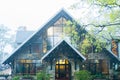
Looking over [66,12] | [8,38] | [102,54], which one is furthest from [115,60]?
[8,38]

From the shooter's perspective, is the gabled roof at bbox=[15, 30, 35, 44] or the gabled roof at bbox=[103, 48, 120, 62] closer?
the gabled roof at bbox=[103, 48, 120, 62]

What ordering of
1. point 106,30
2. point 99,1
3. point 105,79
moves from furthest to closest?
point 105,79
point 106,30
point 99,1

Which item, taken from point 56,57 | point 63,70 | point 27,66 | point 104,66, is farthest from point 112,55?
point 27,66

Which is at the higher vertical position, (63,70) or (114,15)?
(114,15)

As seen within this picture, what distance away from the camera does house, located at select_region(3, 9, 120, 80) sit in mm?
30500

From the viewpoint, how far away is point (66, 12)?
31.3 metres

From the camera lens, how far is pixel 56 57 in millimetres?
30453

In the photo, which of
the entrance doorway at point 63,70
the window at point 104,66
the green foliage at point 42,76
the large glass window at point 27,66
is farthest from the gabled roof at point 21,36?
the window at point 104,66

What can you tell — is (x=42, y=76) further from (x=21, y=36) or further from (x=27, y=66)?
(x=21, y=36)

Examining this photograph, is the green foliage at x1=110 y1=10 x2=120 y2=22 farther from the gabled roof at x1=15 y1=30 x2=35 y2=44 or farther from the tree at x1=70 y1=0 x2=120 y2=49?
the gabled roof at x1=15 y1=30 x2=35 y2=44

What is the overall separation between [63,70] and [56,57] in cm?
185

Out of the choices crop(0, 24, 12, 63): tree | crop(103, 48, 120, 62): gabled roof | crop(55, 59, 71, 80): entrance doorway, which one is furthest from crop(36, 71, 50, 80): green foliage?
crop(0, 24, 12, 63): tree

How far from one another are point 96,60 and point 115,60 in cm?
219

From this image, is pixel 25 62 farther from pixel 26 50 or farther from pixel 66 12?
pixel 66 12
